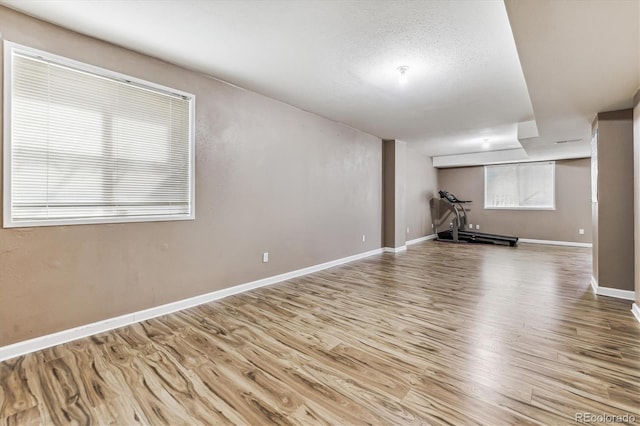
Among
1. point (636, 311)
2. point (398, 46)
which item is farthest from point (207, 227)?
point (636, 311)

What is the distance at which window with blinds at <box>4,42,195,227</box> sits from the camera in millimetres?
2109

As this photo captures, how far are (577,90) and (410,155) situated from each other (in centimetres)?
483

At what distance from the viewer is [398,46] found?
2.49m

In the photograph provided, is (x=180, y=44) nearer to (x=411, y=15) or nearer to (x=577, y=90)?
(x=411, y=15)

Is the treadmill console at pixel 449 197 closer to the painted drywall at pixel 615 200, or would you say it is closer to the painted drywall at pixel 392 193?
the painted drywall at pixel 392 193

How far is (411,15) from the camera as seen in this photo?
208cm

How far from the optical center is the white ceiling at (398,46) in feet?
6.36

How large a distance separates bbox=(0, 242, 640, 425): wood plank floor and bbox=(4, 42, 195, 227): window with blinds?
3.62 ft

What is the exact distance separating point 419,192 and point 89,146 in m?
7.42

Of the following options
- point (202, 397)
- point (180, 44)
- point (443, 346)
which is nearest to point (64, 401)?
point (202, 397)

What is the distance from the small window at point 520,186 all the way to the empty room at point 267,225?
3859 mm

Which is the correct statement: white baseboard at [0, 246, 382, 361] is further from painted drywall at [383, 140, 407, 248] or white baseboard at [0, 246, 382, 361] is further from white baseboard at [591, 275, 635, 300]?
white baseboard at [591, 275, 635, 300]

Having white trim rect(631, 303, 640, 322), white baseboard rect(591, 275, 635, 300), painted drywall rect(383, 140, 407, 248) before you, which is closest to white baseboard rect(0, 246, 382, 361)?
painted drywall rect(383, 140, 407, 248)

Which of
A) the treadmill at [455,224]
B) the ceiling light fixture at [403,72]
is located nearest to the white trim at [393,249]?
the treadmill at [455,224]
